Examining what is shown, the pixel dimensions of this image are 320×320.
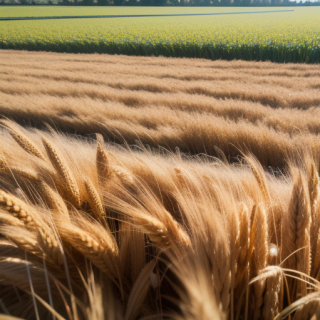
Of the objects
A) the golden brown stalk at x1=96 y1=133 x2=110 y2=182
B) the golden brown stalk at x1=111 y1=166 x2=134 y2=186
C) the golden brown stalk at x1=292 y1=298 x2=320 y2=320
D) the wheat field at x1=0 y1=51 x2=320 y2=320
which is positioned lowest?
the golden brown stalk at x1=292 y1=298 x2=320 y2=320

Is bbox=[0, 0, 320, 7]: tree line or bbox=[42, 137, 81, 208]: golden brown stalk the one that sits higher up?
bbox=[0, 0, 320, 7]: tree line

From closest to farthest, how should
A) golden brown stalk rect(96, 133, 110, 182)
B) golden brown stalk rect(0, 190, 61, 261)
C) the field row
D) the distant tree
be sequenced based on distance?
golden brown stalk rect(0, 190, 61, 261) → golden brown stalk rect(96, 133, 110, 182) → the field row → the distant tree

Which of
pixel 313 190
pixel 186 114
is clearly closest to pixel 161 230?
pixel 313 190

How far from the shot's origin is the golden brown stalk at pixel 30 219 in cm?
27

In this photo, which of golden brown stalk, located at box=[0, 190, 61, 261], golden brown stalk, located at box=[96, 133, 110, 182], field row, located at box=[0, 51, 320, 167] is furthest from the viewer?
field row, located at box=[0, 51, 320, 167]

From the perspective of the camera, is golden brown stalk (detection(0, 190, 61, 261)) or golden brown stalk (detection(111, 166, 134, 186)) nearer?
golden brown stalk (detection(0, 190, 61, 261))

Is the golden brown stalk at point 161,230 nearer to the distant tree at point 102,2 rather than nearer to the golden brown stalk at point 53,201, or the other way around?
the golden brown stalk at point 53,201

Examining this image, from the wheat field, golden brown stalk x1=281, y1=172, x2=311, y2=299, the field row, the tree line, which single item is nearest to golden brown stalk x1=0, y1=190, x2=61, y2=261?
the wheat field

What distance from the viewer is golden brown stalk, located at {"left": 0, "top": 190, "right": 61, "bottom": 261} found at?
0.88 feet

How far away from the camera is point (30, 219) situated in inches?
11.3

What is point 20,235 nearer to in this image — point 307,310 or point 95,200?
point 95,200

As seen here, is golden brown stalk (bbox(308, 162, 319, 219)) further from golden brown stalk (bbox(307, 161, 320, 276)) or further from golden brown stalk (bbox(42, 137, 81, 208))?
golden brown stalk (bbox(42, 137, 81, 208))

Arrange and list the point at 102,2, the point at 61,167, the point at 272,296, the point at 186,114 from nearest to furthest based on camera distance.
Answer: the point at 272,296, the point at 61,167, the point at 186,114, the point at 102,2

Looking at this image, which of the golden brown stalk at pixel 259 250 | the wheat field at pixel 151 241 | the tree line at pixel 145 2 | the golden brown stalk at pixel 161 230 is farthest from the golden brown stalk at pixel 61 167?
the tree line at pixel 145 2
